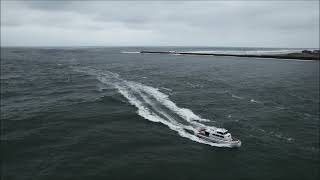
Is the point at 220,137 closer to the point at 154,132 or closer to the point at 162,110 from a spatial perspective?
the point at 154,132

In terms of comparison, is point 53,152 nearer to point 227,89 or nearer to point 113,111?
point 113,111

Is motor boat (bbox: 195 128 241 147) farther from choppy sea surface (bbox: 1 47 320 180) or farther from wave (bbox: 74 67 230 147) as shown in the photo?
choppy sea surface (bbox: 1 47 320 180)

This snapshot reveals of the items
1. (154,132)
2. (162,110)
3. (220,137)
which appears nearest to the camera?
(220,137)

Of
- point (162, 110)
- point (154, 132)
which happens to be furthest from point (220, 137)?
point (162, 110)

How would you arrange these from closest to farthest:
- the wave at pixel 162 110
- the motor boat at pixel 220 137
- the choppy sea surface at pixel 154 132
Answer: the choppy sea surface at pixel 154 132 → the motor boat at pixel 220 137 → the wave at pixel 162 110

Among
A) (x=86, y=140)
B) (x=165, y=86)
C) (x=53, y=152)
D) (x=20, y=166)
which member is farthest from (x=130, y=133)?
(x=165, y=86)

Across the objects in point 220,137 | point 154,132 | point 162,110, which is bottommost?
point 154,132

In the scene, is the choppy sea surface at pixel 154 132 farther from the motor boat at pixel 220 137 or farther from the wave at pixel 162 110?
the motor boat at pixel 220 137

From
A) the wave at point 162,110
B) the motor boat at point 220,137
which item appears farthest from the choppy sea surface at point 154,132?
the motor boat at point 220,137

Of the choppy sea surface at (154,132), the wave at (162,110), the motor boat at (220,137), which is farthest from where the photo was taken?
the wave at (162,110)
